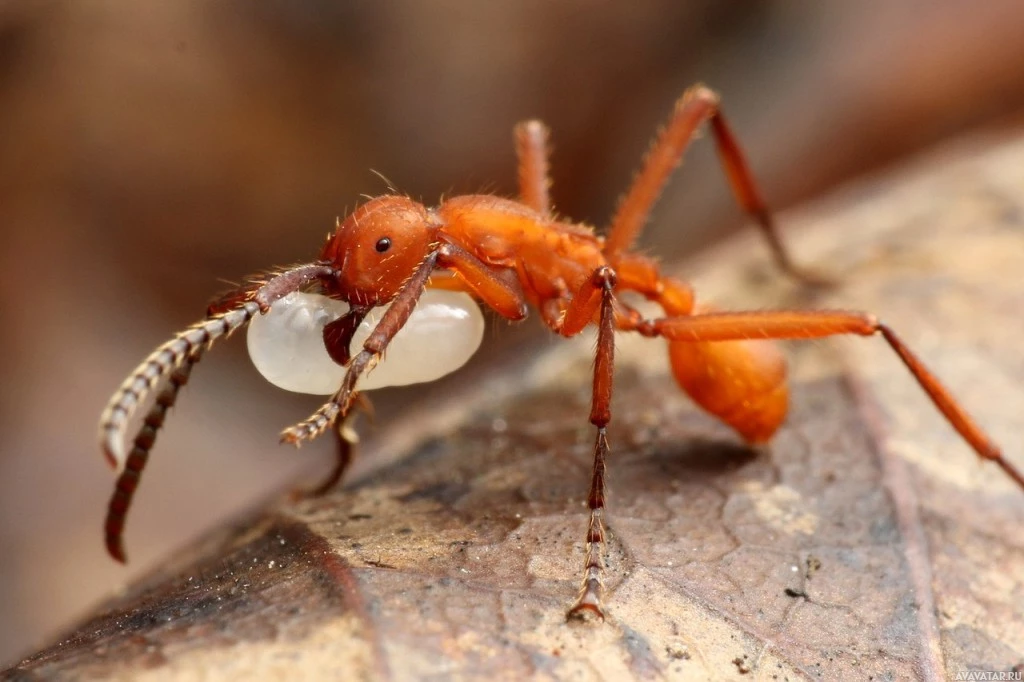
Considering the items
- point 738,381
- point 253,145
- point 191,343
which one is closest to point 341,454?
point 191,343

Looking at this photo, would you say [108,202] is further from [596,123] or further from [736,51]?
[736,51]

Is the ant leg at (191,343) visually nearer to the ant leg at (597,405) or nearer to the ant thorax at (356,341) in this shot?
the ant thorax at (356,341)

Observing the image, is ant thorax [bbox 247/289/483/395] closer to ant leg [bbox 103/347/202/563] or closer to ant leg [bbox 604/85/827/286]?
ant leg [bbox 103/347/202/563]

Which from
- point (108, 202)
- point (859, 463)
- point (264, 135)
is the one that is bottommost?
point (859, 463)

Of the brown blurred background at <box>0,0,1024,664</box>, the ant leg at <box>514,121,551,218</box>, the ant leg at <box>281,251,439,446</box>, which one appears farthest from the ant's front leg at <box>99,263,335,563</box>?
the ant leg at <box>514,121,551,218</box>

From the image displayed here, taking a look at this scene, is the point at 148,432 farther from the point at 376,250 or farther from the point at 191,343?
the point at 376,250

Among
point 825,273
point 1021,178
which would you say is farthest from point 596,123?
point 1021,178
